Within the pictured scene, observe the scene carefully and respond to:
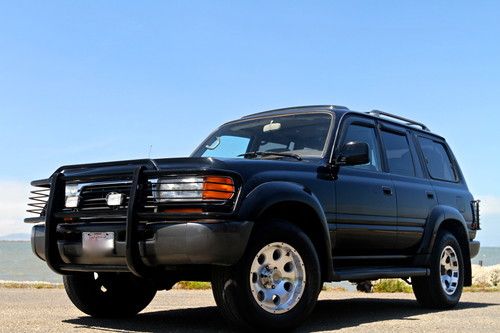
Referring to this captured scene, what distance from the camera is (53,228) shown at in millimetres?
6242

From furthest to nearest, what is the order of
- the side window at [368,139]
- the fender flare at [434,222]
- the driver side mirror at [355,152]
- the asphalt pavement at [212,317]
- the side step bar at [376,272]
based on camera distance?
the fender flare at [434,222]
the side window at [368,139]
the driver side mirror at [355,152]
the side step bar at [376,272]
the asphalt pavement at [212,317]

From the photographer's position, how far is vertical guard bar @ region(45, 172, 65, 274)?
20.3 feet

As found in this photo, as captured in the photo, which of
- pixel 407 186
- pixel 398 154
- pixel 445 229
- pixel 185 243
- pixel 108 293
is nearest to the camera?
pixel 185 243

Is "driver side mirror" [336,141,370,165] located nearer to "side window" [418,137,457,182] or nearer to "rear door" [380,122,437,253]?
"rear door" [380,122,437,253]

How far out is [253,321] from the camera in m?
5.61

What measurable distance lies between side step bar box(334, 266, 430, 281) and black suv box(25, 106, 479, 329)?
2 cm

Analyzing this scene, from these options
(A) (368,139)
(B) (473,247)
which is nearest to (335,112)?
(A) (368,139)

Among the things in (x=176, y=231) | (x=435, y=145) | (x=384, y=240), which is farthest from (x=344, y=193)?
(x=435, y=145)

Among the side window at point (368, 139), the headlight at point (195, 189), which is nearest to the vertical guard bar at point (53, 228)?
the headlight at point (195, 189)

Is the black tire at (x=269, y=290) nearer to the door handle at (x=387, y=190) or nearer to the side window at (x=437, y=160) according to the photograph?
the door handle at (x=387, y=190)

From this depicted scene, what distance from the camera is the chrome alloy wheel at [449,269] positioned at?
881 centimetres

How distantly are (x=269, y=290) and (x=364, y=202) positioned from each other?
6.03 ft

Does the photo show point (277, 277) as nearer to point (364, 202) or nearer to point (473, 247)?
point (364, 202)

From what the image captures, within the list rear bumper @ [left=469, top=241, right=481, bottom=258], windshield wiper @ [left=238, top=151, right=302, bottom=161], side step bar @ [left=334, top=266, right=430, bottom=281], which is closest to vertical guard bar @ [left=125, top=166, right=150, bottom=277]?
windshield wiper @ [left=238, top=151, right=302, bottom=161]
